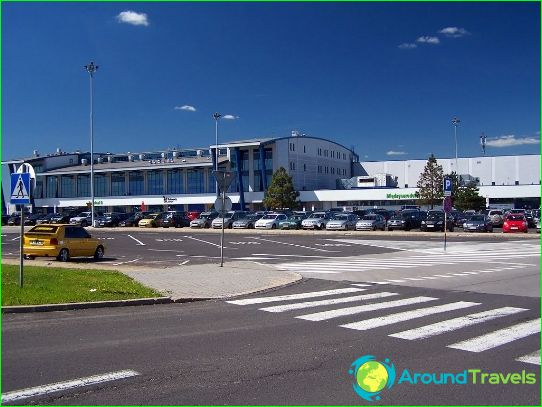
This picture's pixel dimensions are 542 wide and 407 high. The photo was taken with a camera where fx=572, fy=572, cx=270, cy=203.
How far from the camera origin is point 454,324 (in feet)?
32.3

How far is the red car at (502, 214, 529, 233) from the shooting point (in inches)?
1811

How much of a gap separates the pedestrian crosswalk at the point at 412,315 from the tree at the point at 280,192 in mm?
66509

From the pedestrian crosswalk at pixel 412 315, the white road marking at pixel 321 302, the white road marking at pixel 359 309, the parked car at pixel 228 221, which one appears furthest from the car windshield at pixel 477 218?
the white road marking at pixel 359 309

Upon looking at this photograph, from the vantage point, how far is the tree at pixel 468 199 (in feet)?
259

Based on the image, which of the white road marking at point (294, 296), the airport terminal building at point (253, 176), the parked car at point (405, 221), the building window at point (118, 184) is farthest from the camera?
the building window at point (118, 184)

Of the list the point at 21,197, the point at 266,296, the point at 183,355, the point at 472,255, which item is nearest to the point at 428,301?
the point at 266,296

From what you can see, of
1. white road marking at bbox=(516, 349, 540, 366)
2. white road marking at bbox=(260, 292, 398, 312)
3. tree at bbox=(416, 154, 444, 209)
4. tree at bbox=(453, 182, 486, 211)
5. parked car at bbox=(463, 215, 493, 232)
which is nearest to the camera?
white road marking at bbox=(516, 349, 540, 366)

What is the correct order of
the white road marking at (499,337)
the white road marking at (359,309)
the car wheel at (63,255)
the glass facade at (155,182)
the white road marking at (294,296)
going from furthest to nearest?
the glass facade at (155,182) → the car wheel at (63,255) → the white road marking at (294,296) → the white road marking at (359,309) → the white road marking at (499,337)

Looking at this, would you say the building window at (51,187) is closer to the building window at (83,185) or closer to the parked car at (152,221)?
the building window at (83,185)

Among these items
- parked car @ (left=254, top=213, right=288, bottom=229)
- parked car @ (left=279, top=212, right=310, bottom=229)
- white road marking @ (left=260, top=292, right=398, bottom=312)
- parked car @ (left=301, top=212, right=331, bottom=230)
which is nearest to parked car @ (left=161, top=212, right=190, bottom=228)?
parked car @ (left=254, top=213, right=288, bottom=229)

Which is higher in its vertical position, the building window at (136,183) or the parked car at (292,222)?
the building window at (136,183)

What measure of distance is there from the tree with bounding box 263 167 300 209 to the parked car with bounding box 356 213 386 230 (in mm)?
29709

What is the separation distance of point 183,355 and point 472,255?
829 inches

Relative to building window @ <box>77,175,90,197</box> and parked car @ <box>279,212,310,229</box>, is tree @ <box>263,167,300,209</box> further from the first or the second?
building window @ <box>77,175,90,197</box>
